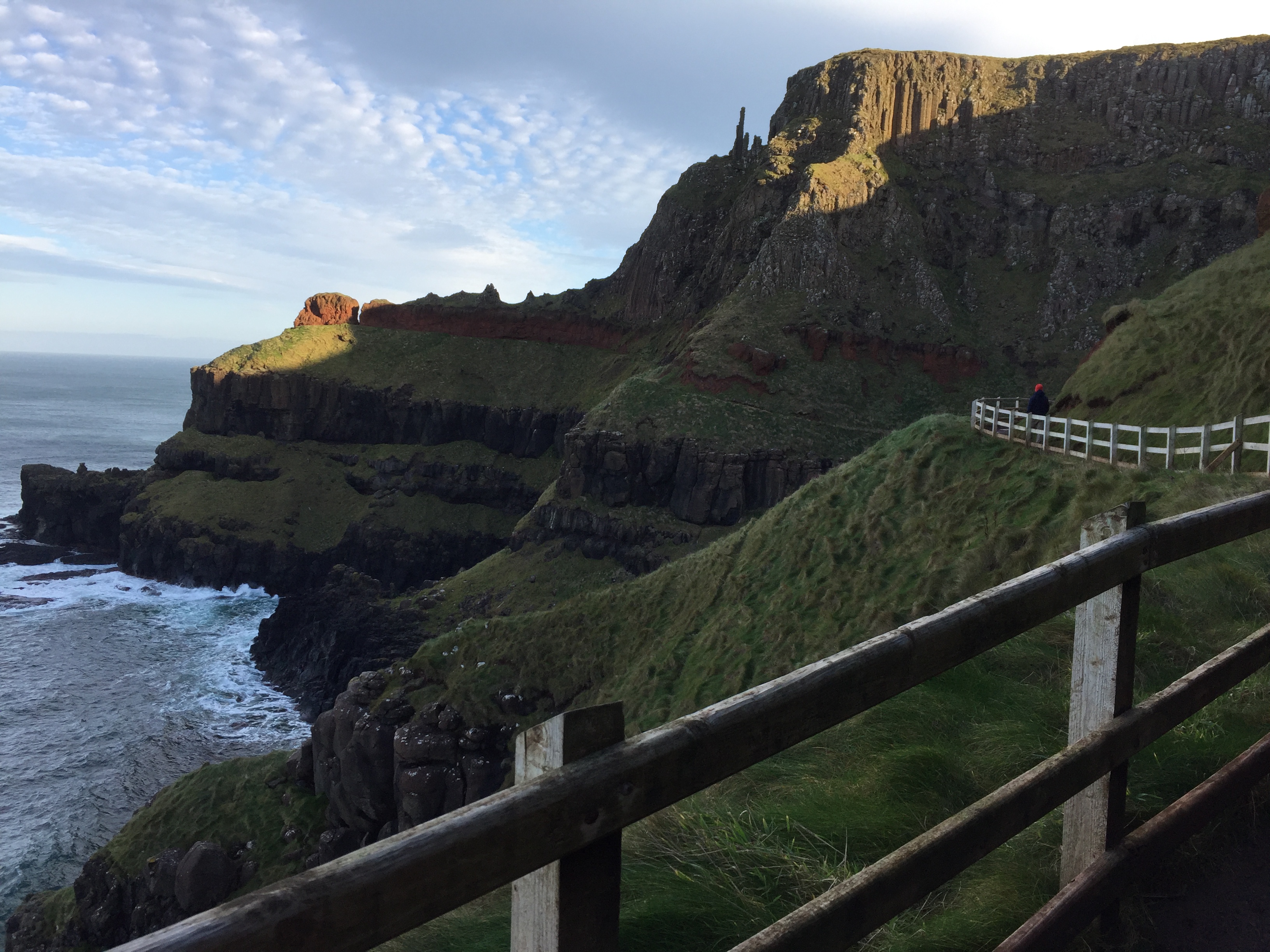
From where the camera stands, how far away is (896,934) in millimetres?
3793

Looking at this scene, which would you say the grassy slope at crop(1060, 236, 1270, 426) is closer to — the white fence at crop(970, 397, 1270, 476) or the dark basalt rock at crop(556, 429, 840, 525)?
the white fence at crop(970, 397, 1270, 476)

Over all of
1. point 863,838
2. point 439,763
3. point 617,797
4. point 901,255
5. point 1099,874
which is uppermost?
point 901,255

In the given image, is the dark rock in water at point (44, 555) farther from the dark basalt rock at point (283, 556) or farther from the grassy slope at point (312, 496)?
the grassy slope at point (312, 496)

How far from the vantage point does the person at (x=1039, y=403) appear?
25.0 meters

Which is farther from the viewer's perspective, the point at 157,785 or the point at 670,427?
the point at 670,427

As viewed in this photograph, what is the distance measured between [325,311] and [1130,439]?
97.7 meters

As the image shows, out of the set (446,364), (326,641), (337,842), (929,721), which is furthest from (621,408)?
(929,721)

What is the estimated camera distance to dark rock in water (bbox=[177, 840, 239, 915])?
987 inches

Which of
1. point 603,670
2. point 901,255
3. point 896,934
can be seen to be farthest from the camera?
point 901,255

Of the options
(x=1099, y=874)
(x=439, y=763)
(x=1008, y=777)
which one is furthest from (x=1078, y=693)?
(x=439, y=763)

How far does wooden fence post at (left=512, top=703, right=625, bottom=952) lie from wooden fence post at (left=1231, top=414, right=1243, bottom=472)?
60.5 feet

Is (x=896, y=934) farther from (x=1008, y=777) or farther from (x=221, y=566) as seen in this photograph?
(x=221, y=566)

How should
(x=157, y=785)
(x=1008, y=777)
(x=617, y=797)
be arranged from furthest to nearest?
(x=157, y=785) → (x=1008, y=777) → (x=617, y=797)

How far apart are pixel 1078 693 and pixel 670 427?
5745 centimetres
